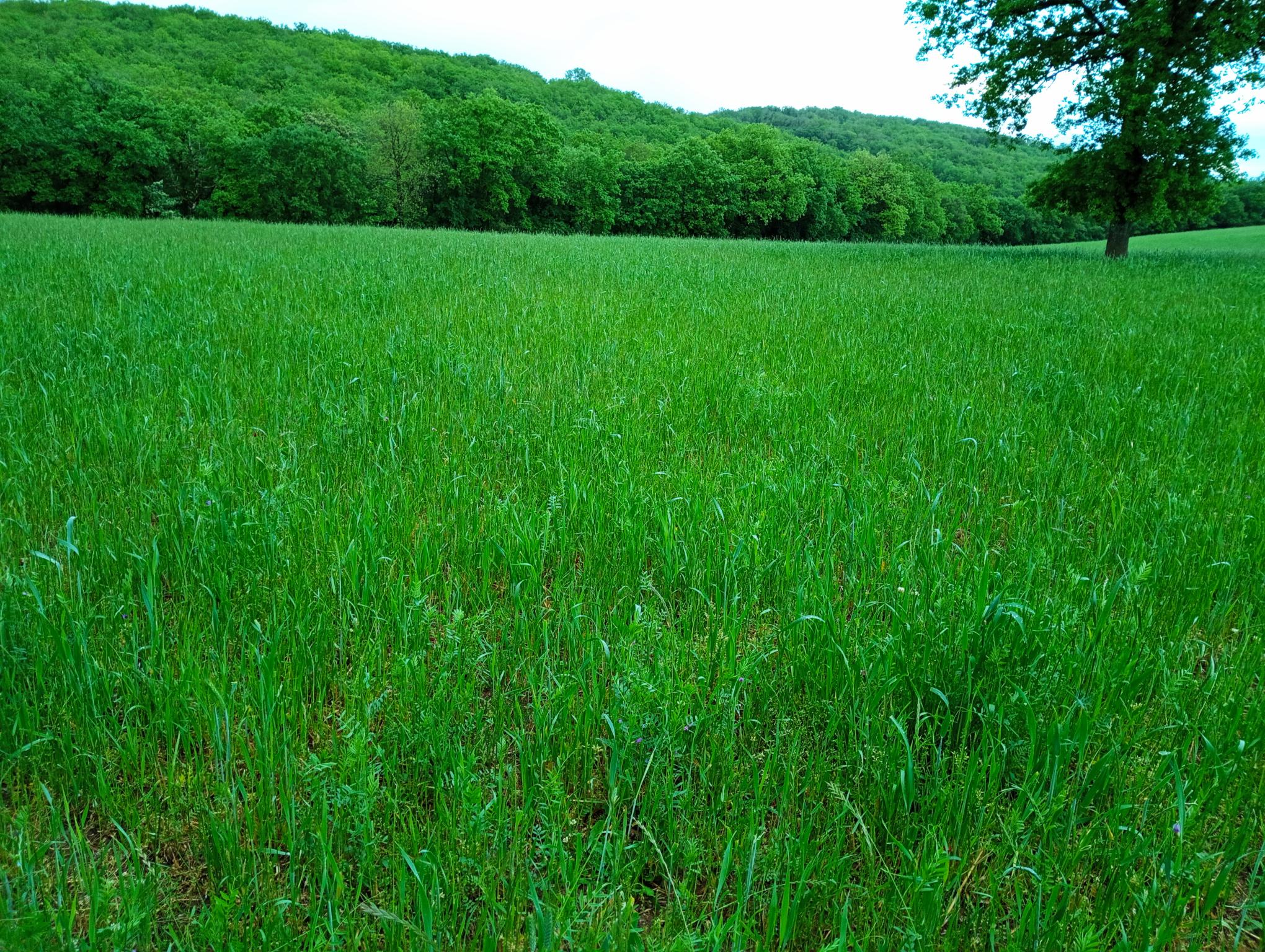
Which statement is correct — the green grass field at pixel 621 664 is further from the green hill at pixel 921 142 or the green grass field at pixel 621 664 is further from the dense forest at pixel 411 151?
the green hill at pixel 921 142

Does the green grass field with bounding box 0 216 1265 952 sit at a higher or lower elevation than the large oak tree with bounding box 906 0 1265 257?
lower

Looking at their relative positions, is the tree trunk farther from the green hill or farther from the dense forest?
the green hill

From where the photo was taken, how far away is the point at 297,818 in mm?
1496

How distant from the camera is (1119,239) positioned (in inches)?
810

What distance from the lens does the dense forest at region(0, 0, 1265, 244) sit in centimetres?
4897

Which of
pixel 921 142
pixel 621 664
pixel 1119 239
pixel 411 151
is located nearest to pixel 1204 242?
pixel 1119 239

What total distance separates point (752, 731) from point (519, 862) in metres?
0.70

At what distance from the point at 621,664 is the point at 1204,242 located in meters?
53.7

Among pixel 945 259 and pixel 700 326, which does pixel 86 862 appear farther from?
pixel 945 259

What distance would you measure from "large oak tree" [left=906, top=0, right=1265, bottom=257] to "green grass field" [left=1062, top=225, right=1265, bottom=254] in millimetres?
13272

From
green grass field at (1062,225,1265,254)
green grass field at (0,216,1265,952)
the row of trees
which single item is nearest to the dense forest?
the row of trees

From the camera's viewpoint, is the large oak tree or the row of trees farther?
the row of trees

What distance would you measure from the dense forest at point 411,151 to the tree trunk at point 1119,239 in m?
11.2

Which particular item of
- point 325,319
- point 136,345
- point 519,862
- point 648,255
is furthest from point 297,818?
point 648,255
